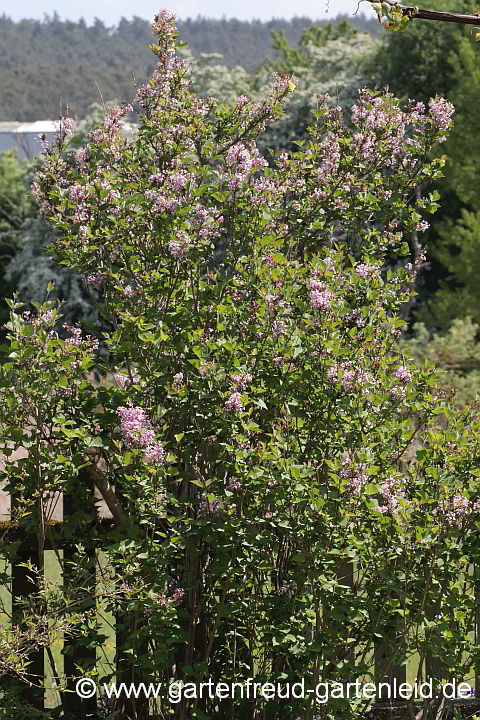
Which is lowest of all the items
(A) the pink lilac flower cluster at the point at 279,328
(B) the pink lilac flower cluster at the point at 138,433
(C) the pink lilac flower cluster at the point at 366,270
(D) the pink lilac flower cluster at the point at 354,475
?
(D) the pink lilac flower cluster at the point at 354,475

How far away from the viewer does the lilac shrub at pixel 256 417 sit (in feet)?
9.71

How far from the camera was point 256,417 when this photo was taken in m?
3.33

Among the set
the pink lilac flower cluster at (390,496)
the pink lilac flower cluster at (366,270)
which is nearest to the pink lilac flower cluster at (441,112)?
the pink lilac flower cluster at (366,270)

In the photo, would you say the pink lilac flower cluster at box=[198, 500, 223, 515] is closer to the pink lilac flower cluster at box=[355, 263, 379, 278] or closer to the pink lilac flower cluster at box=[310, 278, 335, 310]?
the pink lilac flower cluster at box=[310, 278, 335, 310]

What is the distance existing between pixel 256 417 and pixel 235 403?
0.49m

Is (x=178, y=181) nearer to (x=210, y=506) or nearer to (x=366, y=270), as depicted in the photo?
(x=366, y=270)

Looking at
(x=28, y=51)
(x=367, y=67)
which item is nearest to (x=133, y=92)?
(x=367, y=67)

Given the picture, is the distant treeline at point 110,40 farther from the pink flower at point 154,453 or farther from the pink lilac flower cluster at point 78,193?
the pink flower at point 154,453

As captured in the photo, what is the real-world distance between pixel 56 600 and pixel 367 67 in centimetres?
1940

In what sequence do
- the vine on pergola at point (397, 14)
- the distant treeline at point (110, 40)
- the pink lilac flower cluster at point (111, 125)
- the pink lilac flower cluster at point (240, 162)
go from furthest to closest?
the distant treeline at point (110, 40), the pink lilac flower cluster at point (111, 125), the pink lilac flower cluster at point (240, 162), the vine on pergola at point (397, 14)

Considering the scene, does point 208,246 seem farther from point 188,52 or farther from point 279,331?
point 188,52

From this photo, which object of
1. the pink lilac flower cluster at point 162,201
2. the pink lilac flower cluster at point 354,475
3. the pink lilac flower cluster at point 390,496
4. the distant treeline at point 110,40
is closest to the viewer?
the pink lilac flower cluster at point 354,475

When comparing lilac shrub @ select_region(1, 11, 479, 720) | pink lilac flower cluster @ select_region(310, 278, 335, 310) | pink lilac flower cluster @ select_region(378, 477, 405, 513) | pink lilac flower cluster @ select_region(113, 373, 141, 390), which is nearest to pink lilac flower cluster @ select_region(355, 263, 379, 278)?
lilac shrub @ select_region(1, 11, 479, 720)

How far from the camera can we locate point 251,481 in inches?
115
